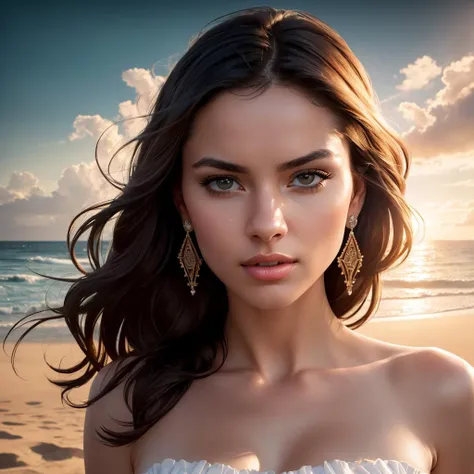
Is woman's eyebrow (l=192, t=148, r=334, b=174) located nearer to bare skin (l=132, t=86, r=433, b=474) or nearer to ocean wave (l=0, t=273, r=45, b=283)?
bare skin (l=132, t=86, r=433, b=474)

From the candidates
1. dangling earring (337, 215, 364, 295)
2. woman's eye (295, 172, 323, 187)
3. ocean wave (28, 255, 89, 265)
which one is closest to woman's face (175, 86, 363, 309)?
woman's eye (295, 172, 323, 187)

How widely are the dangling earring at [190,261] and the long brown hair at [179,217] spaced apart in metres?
0.07

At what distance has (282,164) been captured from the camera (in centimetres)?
204

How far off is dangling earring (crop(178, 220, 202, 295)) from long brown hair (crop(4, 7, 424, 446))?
7 centimetres

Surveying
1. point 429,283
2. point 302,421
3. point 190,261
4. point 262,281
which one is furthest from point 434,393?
point 429,283

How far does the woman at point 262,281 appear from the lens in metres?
2.09

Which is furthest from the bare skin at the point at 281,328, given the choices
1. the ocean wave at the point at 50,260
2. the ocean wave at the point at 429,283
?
the ocean wave at the point at 50,260

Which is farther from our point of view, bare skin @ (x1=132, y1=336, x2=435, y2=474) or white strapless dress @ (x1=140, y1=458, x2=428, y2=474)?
bare skin @ (x1=132, y1=336, x2=435, y2=474)

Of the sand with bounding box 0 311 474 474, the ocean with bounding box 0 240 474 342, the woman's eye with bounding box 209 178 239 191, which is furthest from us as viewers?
the ocean with bounding box 0 240 474 342

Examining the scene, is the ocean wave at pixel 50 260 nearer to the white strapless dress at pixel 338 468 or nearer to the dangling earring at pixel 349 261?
the dangling earring at pixel 349 261

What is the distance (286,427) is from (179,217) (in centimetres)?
74

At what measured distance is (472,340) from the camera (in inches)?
379

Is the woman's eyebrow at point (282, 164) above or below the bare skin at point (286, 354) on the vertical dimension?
above

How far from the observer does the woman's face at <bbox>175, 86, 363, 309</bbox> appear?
6.70 feet
